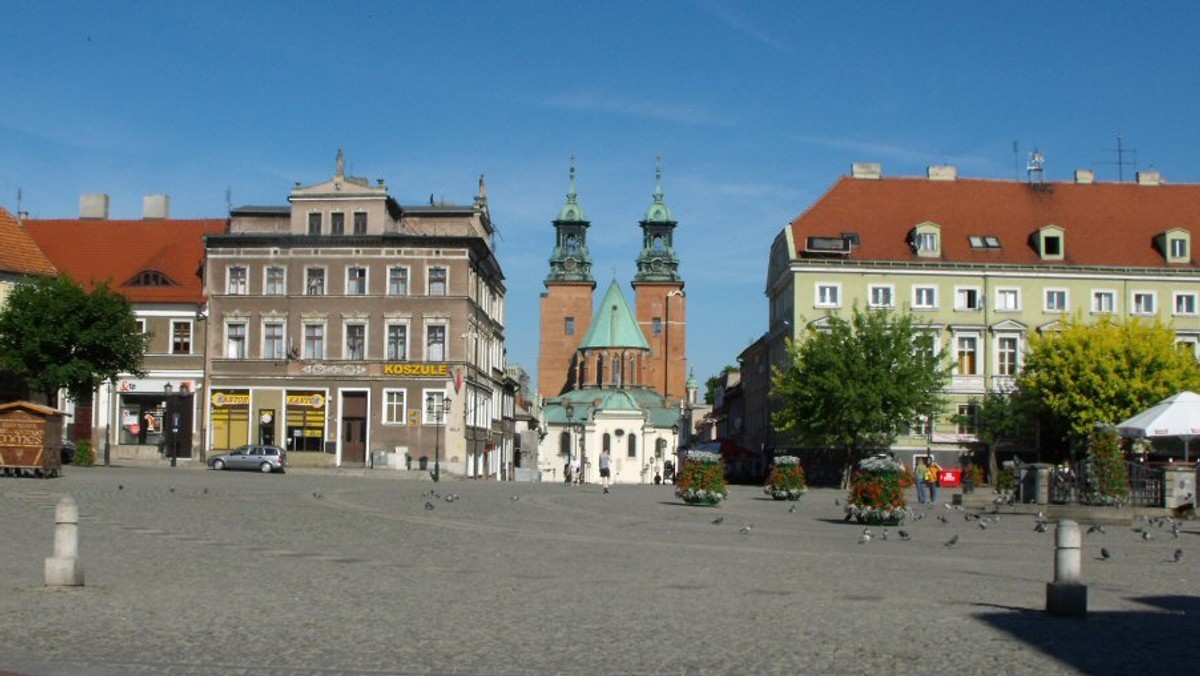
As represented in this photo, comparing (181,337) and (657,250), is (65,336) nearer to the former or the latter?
(181,337)

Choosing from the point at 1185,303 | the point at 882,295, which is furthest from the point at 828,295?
the point at 1185,303

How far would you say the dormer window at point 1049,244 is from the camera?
249 ft

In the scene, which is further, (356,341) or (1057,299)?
(1057,299)

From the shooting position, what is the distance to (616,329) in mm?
150750

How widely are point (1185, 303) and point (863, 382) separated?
19879mm

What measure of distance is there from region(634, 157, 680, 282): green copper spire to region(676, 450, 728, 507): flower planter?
11197 cm

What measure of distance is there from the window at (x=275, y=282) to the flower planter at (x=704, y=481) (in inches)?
1466

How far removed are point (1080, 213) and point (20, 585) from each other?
70930 mm

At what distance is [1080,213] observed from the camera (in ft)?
257

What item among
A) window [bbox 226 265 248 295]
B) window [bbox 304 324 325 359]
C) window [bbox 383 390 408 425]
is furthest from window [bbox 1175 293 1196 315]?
window [bbox 226 265 248 295]

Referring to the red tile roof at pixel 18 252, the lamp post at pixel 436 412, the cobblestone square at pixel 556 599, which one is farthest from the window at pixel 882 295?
the cobblestone square at pixel 556 599

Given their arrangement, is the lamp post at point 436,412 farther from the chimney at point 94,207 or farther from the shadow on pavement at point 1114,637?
the shadow on pavement at point 1114,637

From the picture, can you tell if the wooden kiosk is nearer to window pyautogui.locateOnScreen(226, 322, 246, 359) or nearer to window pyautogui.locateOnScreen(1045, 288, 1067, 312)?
window pyautogui.locateOnScreen(226, 322, 246, 359)

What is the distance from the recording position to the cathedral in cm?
14212
